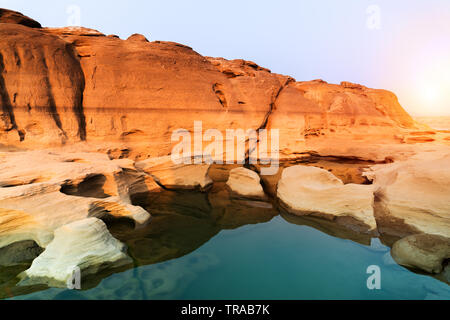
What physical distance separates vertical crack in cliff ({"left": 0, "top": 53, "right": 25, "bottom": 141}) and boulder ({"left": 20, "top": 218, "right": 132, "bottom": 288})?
465 cm

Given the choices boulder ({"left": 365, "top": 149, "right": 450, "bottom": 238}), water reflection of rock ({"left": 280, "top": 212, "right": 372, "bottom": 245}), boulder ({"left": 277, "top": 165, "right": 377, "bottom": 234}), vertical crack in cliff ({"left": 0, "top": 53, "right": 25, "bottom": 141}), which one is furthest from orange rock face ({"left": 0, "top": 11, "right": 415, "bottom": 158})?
boulder ({"left": 365, "top": 149, "right": 450, "bottom": 238})

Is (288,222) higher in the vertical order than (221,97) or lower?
lower

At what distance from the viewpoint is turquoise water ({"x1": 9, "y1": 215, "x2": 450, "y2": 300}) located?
2.91 m

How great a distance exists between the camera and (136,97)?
309 inches

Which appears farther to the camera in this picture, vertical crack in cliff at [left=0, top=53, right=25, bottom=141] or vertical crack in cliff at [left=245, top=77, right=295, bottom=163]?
vertical crack in cliff at [left=245, top=77, right=295, bottom=163]

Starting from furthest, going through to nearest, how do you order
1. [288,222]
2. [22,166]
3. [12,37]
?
[12,37], [288,222], [22,166]

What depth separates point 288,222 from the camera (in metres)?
5.08

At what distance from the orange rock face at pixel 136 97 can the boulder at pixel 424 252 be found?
257 inches

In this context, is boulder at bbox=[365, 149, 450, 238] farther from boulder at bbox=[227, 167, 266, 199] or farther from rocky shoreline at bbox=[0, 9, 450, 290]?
boulder at bbox=[227, 167, 266, 199]

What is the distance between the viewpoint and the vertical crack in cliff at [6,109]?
6125 millimetres

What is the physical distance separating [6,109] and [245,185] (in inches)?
264
